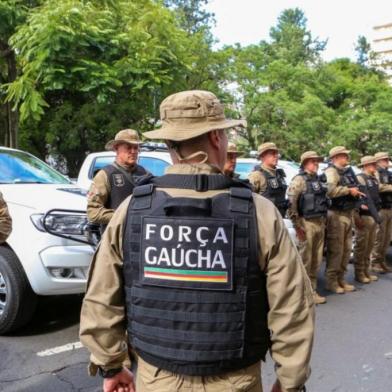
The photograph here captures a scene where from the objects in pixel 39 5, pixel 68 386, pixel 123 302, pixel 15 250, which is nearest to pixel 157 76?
pixel 39 5

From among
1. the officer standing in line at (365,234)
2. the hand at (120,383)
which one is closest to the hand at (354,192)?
the officer standing in line at (365,234)

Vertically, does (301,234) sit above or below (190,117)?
below

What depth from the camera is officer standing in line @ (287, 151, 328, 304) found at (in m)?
5.60

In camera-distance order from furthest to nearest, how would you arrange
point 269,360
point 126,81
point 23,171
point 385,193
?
point 126,81, point 385,193, point 23,171, point 269,360

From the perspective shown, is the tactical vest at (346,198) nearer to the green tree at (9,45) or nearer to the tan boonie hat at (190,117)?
the tan boonie hat at (190,117)

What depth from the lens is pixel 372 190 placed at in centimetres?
665

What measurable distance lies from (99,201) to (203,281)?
2.75m

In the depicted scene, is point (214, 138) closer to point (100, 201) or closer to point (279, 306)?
point (279, 306)

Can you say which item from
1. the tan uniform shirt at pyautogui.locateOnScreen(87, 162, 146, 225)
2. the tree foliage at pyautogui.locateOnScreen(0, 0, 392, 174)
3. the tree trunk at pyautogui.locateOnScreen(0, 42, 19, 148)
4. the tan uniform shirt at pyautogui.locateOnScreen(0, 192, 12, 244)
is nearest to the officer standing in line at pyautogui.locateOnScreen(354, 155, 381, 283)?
the tan uniform shirt at pyautogui.locateOnScreen(87, 162, 146, 225)

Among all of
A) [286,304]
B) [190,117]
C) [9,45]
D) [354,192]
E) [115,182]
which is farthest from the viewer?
[9,45]

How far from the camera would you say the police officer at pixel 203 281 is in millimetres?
1647

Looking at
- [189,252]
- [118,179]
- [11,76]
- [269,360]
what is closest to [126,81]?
[11,76]

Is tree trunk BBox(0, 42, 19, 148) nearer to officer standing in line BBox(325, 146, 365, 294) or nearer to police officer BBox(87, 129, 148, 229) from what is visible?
police officer BBox(87, 129, 148, 229)

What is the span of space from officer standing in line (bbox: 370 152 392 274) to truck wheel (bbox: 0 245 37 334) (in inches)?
200
